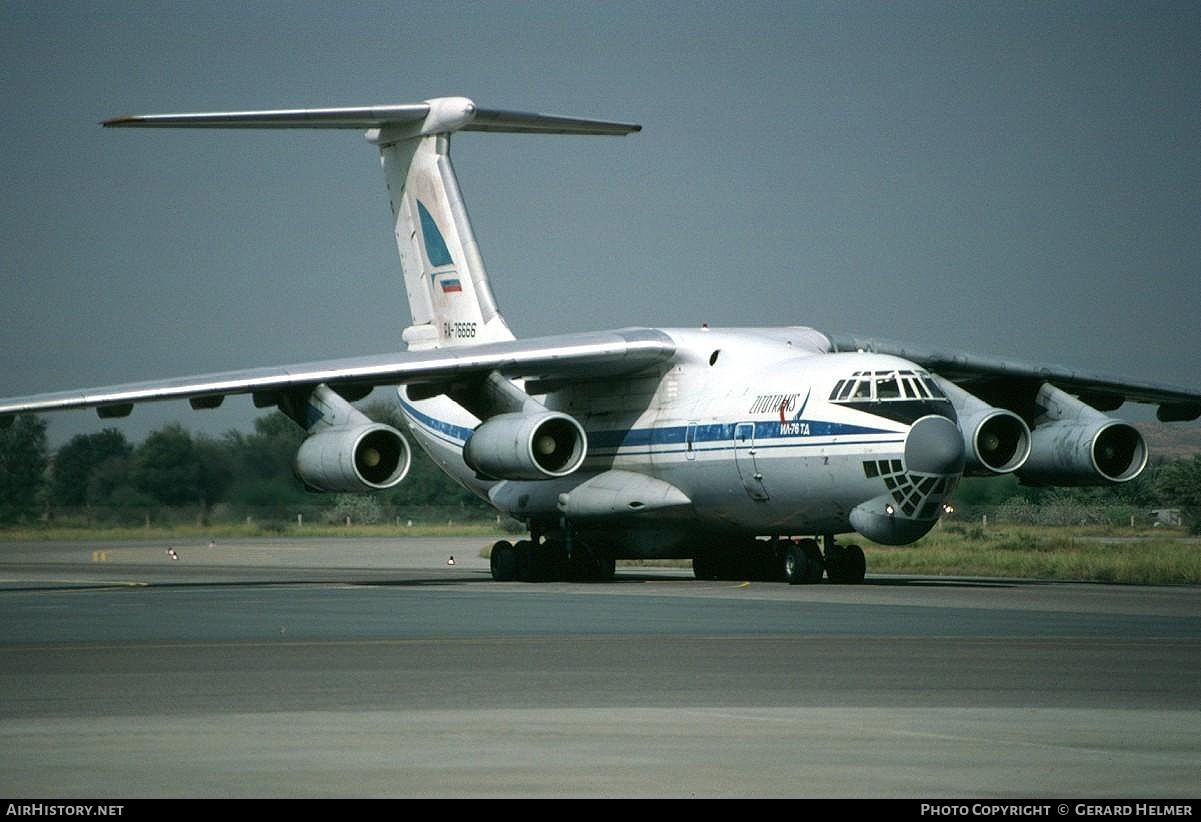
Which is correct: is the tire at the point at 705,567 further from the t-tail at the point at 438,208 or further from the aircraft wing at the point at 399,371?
the t-tail at the point at 438,208

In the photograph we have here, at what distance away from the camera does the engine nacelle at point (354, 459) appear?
23.5 meters

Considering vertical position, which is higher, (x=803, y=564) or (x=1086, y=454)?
(x=1086, y=454)

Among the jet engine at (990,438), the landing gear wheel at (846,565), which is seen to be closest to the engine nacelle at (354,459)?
the landing gear wheel at (846,565)

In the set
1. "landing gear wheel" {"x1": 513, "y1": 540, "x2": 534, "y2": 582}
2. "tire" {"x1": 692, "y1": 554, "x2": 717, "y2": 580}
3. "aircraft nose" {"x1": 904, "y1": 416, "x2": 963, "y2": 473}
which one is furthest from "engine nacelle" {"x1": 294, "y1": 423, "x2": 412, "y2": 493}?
"aircraft nose" {"x1": 904, "y1": 416, "x2": 963, "y2": 473}

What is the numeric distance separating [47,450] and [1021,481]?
706 inches

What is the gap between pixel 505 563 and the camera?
26688 millimetres

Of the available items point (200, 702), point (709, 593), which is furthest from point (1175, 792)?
point (709, 593)

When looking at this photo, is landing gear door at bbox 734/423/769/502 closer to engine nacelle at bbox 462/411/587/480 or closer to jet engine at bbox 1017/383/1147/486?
engine nacelle at bbox 462/411/587/480

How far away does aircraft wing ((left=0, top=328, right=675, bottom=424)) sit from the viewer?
23.1 m

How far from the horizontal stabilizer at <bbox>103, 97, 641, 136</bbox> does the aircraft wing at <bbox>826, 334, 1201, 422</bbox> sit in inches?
236

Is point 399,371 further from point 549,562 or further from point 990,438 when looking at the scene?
point 990,438

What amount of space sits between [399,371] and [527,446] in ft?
6.33

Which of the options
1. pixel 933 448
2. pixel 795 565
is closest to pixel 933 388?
pixel 933 448
